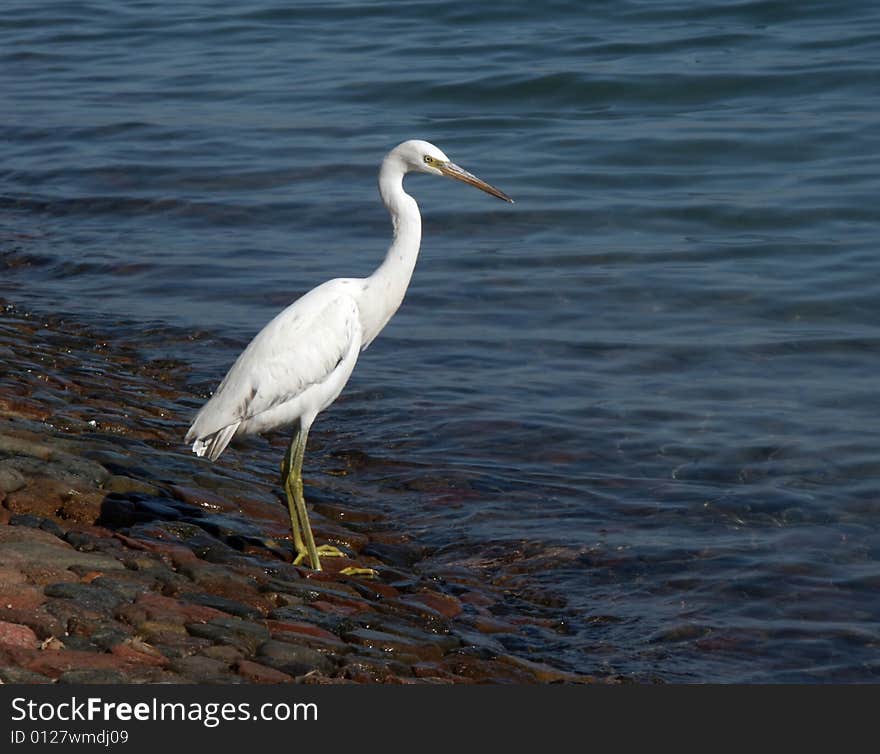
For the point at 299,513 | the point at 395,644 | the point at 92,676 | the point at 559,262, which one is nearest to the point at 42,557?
the point at 92,676

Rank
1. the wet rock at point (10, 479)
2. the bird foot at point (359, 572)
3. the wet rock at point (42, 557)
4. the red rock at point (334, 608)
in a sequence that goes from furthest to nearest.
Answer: the bird foot at point (359, 572) → the wet rock at point (10, 479) → the red rock at point (334, 608) → the wet rock at point (42, 557)

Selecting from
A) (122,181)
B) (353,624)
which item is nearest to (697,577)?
(353,624)

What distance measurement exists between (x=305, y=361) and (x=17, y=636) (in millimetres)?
2188

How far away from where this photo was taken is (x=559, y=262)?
11.0 metres

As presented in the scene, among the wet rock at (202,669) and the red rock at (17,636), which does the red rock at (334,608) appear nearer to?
the wet rock at (202,669)

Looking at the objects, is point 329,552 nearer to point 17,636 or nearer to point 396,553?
point 396,553

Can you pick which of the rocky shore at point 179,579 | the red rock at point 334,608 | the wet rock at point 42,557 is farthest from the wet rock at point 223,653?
the red rock at point 334,608

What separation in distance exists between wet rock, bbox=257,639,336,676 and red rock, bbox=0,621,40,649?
27.6 inches

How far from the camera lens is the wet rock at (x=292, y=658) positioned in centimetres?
437

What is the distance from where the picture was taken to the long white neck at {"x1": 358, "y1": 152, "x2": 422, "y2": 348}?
20.7 feet

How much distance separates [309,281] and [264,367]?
15.3 ft

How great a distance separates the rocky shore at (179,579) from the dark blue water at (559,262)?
44 cm

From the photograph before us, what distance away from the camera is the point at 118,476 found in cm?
600

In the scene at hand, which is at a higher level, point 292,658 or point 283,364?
point 283,364
